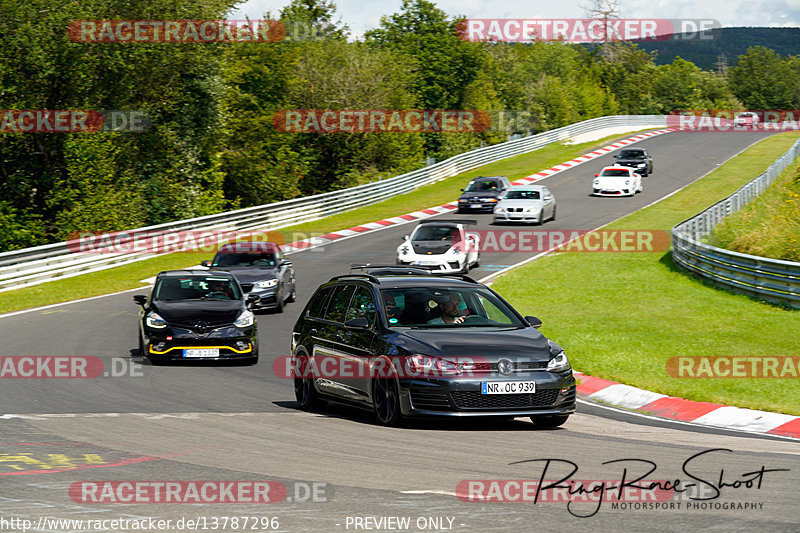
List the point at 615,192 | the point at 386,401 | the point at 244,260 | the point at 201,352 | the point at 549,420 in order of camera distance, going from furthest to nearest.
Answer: the point at 615,192 → the point at 244,260 → the point at 201,352 → the point at 549,420 → the point at 386,401

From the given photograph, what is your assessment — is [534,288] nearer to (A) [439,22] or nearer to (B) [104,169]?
(B) [104,169]

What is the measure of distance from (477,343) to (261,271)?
13.7 meters

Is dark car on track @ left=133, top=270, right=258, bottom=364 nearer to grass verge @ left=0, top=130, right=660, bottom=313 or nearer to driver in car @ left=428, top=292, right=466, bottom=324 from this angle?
driver in car @ left=428, top=292, right=466, bottom=324

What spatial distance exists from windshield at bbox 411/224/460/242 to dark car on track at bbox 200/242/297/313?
194 inches

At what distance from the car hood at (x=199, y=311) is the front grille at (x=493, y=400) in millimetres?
7887

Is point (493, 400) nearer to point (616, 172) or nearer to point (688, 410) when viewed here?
point (688, 410)

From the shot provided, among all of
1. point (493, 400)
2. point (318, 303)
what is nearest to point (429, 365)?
point (493, 400)

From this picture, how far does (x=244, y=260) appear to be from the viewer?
2394cm

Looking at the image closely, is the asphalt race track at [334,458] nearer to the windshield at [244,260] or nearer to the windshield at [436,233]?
the windshield at [244,260]

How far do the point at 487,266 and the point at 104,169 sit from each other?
18180mm

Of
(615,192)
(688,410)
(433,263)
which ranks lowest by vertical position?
(433,263)

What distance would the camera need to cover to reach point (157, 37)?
41969mm

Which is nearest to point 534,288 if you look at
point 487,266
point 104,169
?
point 487,266

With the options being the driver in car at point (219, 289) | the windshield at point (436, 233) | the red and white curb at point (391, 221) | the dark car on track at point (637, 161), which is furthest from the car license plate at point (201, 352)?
the dark car on track at point (637, 161)
